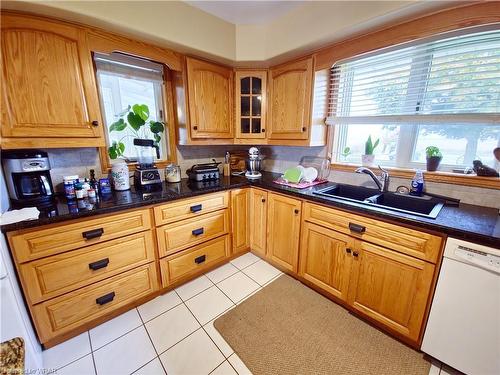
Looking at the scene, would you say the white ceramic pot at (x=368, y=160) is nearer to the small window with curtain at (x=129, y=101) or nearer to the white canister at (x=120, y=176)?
the small window with curtain at (x=129, y=101)

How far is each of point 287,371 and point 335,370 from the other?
276 mm

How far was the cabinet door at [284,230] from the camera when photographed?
5.88ft

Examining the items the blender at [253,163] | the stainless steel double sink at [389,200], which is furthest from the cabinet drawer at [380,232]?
the blender at [253,163]

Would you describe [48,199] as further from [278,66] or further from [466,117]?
[466,117]

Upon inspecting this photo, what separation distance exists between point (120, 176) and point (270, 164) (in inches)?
64.2

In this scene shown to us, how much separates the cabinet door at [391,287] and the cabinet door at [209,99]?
1608 millimetres

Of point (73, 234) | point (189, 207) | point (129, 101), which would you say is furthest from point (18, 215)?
point (129, 101)

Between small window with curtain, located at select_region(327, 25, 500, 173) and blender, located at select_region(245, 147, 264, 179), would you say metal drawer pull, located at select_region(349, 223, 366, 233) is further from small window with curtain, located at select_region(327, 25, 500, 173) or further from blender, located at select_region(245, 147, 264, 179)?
blender, located at select_region(245, 147, 264, 179)

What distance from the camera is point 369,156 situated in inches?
71.6

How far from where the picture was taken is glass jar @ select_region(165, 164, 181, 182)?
2.01m

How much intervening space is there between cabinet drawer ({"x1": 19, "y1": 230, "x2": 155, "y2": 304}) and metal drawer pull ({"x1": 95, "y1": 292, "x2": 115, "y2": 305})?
5.4 inches

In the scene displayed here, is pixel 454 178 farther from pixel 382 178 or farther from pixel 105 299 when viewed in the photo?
pixel 105 299

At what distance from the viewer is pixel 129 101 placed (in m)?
1.86

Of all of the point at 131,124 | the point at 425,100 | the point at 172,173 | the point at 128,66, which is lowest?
the point at 172,173
